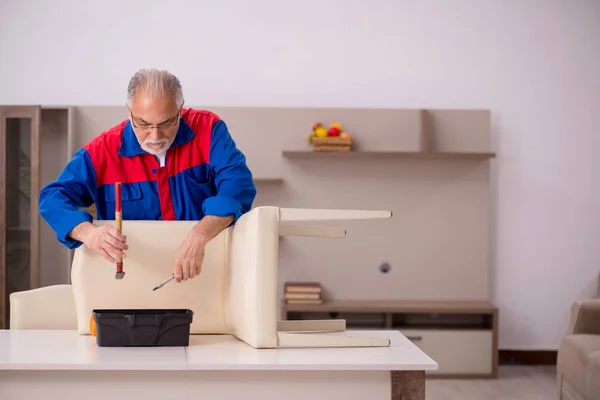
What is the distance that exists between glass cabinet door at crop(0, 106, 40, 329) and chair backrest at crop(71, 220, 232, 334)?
10.2 ft

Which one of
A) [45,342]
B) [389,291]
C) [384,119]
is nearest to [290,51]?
[384,119]

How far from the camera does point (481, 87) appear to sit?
577 centimetres

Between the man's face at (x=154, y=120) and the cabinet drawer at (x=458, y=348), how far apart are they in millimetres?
3197

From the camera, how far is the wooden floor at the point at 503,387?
4.78m

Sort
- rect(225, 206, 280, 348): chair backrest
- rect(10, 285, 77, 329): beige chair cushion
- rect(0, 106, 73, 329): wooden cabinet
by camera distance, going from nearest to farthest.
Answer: rect(225, 206, 280, 348): chair backrest, rect(10, 285, 77, 329): beige chair cushion, rect(0, 106, 73, 329): wooden cabinet

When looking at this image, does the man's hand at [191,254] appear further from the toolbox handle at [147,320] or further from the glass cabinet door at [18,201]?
the glass cabinet door at [18,201]

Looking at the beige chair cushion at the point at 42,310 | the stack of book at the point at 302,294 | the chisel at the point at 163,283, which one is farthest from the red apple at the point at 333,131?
the chisel at the point at 163,283

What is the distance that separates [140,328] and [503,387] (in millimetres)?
3434

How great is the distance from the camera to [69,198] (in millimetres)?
2418

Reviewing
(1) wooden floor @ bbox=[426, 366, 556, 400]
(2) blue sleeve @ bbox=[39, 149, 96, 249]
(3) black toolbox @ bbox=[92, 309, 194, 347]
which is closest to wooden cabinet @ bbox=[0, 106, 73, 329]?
(1) wooden floor @ bbox=[426, 366, 556, 400]

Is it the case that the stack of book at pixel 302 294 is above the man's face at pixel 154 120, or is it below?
below

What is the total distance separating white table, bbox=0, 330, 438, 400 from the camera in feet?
6.22

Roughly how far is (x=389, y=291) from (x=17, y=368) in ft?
12.7

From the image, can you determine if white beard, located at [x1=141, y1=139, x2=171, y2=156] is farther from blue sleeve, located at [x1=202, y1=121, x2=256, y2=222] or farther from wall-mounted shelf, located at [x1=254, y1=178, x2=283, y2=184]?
wall-mounted shelf, located at [x1=254, y1=178, x2=283, y2=184]
